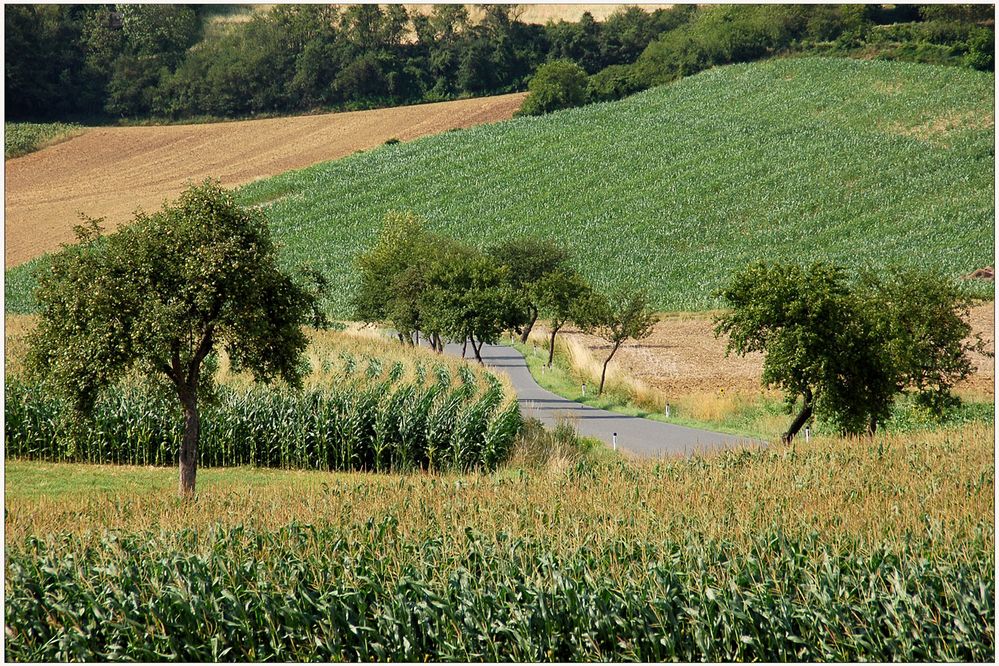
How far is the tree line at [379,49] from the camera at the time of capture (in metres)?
113

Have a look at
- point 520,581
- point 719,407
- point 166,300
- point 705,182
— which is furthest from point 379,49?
point 520,581

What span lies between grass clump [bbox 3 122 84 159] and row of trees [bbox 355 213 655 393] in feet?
202

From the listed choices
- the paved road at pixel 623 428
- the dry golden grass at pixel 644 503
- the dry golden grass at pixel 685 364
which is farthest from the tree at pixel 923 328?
the dry golden grass at pixel 644 503

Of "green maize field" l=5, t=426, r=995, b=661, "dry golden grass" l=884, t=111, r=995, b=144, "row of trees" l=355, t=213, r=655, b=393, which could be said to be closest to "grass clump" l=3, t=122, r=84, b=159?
"row of trees" l=355, t=213, r=655, b=393

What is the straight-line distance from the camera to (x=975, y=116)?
9338 cm

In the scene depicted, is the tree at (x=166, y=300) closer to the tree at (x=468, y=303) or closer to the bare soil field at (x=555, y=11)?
the tree at (x=468, y=303)

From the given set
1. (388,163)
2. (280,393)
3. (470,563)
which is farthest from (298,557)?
(388,163)

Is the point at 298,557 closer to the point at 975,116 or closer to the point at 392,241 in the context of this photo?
the point at 392,241

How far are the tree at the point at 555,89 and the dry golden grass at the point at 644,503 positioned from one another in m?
101

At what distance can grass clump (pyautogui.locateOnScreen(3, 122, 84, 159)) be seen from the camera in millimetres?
101688

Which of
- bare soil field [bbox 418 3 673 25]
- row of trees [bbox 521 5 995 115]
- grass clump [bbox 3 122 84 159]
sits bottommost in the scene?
grass clump [bbox 3 122 84 159]

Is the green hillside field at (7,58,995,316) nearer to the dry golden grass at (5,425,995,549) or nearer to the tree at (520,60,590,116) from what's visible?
the tree at (520,60,590,116)

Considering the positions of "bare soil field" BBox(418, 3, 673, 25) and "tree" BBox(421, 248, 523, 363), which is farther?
"bare soil field" BBox(418, 3, 673, 25)

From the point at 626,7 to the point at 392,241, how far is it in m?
84.3
